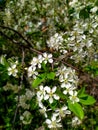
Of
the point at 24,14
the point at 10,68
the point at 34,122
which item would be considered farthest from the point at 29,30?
the point at 10,68

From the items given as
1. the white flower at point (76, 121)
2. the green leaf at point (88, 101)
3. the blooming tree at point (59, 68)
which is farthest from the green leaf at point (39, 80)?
the white flower at point (76, 121)

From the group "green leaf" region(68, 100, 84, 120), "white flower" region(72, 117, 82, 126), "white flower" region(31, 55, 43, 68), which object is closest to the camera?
"green leaf" region(68, 100, 84, 120)

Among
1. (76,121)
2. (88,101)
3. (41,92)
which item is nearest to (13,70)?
(41,92)

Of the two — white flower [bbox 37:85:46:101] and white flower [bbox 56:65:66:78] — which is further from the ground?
white flower [bbox 56:65:66:78]

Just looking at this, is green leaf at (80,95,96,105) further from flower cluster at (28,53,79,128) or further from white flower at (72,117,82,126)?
white flower at (72,117,82,126)

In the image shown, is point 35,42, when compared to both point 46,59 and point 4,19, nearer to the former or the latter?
point 4,19

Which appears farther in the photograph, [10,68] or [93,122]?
[93,122]

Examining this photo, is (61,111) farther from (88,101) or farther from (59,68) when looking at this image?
(59,68)

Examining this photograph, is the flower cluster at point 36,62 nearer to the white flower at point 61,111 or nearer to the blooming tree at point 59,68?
the blooming tree at point 59,68

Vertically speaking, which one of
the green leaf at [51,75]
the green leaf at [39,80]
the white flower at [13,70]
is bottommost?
the green leaf at [39,80]

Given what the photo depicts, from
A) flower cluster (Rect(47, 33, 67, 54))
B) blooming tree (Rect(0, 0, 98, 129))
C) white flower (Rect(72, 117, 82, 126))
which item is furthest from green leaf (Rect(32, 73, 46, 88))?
white flower (Rect(72, 117, 82, 126))

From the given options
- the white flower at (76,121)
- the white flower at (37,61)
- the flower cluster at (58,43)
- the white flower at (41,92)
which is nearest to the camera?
the white flower at (41,92)
